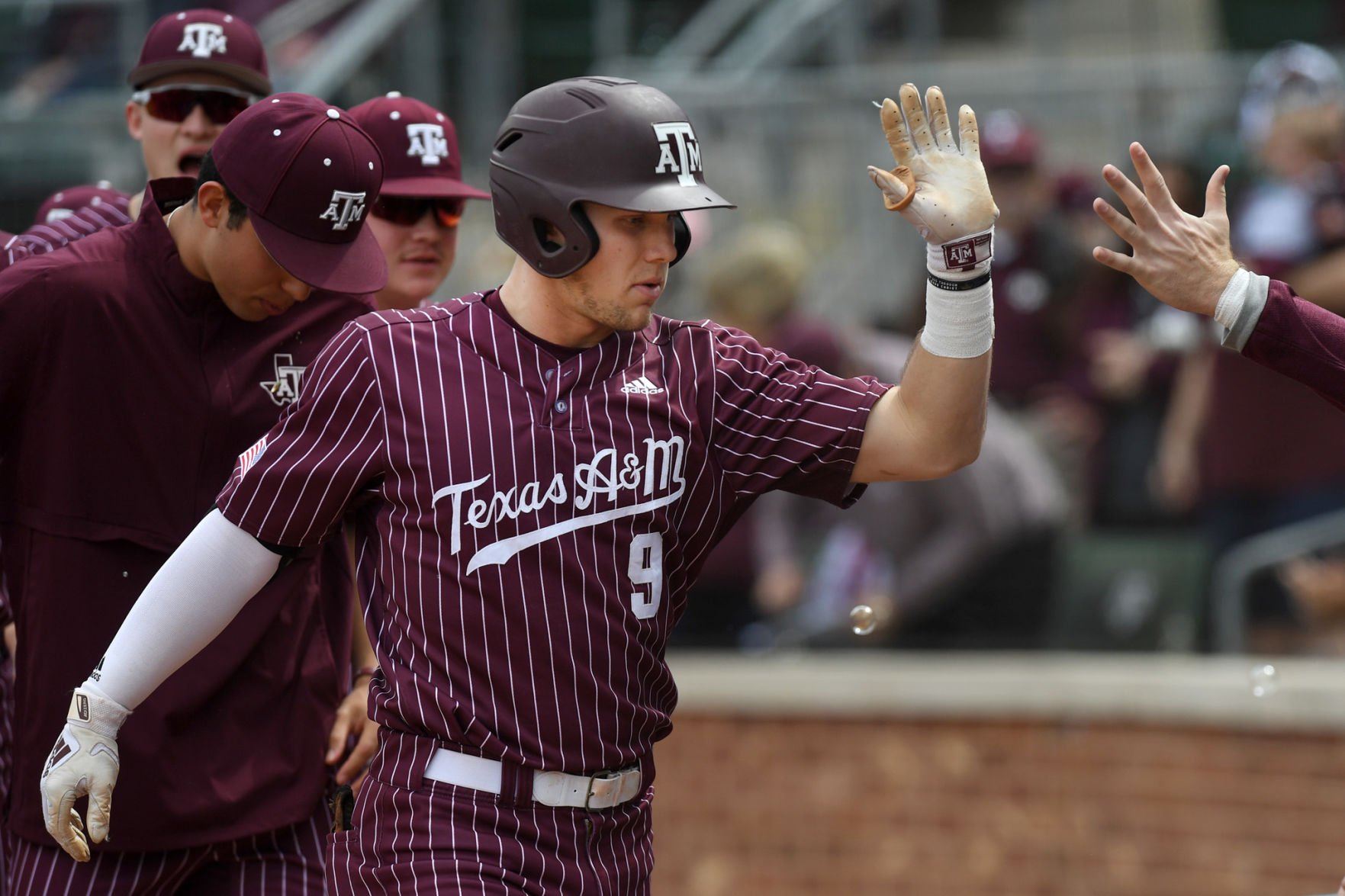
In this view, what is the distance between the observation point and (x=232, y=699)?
3.88 m

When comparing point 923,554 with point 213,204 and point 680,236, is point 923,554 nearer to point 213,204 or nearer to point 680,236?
point 680,236

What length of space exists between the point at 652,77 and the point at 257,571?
6.21 meters

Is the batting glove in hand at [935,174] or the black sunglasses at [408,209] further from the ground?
the batting glove in hand at [935,174]

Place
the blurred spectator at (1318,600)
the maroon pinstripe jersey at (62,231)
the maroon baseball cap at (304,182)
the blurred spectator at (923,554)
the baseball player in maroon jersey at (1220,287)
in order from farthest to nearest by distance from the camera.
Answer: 1. the blurred spectator at (923,554)
2. the blurred spectator at (1318,600)
3. the maroon pinstripe jersey at (62,231)
4. the maroon baseball cap at (304,182)
5. the baseball player in maroon jersey at (1220,287)

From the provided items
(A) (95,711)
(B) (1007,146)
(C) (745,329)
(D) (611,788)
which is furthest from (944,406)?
(B) (1007,146)

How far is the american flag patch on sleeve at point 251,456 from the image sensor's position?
3414 mm

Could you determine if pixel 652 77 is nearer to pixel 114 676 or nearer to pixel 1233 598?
pixel 1233 598

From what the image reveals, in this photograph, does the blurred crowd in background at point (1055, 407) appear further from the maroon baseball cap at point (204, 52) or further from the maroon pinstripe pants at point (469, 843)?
the maroon pinstripe pants at point (469, 843)

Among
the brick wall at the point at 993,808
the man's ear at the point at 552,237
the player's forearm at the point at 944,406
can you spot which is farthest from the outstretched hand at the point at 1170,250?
the brick wall at the point at 993,808

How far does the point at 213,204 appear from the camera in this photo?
3748 millimetres

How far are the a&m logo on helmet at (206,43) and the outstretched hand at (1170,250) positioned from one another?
273 cm

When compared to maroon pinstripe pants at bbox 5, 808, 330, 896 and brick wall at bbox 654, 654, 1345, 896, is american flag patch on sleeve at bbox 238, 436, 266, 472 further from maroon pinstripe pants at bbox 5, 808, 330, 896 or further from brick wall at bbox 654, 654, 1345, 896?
brick wall at bbox 654, 654, 1345, 896

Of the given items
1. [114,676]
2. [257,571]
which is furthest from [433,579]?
[114,676]

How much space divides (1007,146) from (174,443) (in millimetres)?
4820
